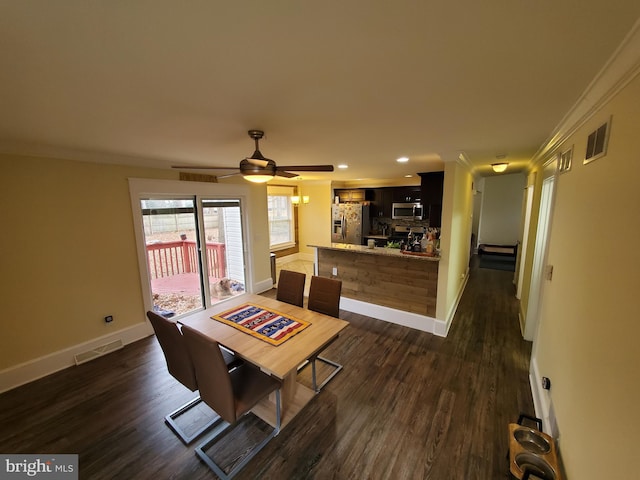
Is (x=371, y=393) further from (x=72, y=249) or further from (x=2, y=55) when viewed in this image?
(x=72, y=249)

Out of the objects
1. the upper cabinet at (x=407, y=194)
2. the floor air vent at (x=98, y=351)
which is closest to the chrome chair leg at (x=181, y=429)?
the floor air vent at (x=98, y=351)

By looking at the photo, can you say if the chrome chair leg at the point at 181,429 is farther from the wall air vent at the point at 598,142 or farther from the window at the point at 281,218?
the window at the point at 281,218

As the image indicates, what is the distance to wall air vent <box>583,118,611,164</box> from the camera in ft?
4.26

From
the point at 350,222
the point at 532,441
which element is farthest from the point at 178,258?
the point at 532,441

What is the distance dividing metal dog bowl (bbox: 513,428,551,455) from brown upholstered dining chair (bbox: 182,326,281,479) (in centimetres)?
171

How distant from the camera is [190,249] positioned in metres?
4.11

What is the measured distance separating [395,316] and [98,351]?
391cm

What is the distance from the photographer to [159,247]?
12.4 ft

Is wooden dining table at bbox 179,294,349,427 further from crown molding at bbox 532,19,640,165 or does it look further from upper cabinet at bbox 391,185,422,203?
upper cabinet at bbox 391,185,422,203

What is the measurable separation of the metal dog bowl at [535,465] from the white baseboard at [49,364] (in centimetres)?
415

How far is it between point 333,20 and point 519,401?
126 inches

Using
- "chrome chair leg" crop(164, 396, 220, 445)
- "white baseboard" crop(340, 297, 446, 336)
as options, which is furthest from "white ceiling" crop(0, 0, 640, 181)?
"white baseboard" crop(340, 297, 446, 336)

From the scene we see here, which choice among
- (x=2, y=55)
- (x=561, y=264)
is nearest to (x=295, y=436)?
(x=561, y=264)

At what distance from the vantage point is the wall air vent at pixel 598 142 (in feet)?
4.26
